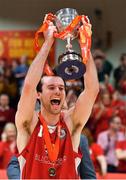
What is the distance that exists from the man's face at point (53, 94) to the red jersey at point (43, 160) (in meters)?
0.13

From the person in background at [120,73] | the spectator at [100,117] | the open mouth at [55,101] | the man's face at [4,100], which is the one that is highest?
the person in background at [120,73]

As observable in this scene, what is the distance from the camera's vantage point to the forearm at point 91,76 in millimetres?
3256

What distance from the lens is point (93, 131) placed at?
7.73 meters

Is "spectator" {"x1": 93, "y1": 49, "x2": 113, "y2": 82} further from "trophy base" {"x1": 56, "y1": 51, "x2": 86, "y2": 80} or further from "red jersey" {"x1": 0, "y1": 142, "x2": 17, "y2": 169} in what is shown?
"trophy base" {"x1": 56, "y1": 51, "x2": 86, "y2": 80}

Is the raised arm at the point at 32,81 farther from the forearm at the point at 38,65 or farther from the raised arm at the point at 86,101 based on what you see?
the raised arm at the point at 86,101

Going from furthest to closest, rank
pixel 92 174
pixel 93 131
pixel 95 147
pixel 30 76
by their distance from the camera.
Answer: pixel 93 131 < pixel 95 147 < pixel 92 174 < pixel 30 76

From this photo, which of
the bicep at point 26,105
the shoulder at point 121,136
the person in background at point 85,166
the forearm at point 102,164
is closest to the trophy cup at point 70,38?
the bicep at point 26,105

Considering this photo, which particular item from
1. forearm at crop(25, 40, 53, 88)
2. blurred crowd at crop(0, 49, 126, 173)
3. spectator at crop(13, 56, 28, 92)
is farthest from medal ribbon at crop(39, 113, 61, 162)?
spectator at crop(13, 56, 28, 92)

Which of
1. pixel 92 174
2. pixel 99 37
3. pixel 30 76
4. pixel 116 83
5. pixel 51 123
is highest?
pixel 99 37

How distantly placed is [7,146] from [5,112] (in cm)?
178

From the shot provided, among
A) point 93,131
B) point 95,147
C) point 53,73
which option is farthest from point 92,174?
point 93,131

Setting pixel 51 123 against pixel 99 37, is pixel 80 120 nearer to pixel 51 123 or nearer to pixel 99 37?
pixel 51 123

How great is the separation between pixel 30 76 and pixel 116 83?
6.50 meters

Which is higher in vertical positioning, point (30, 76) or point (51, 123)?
point (30, 76)
